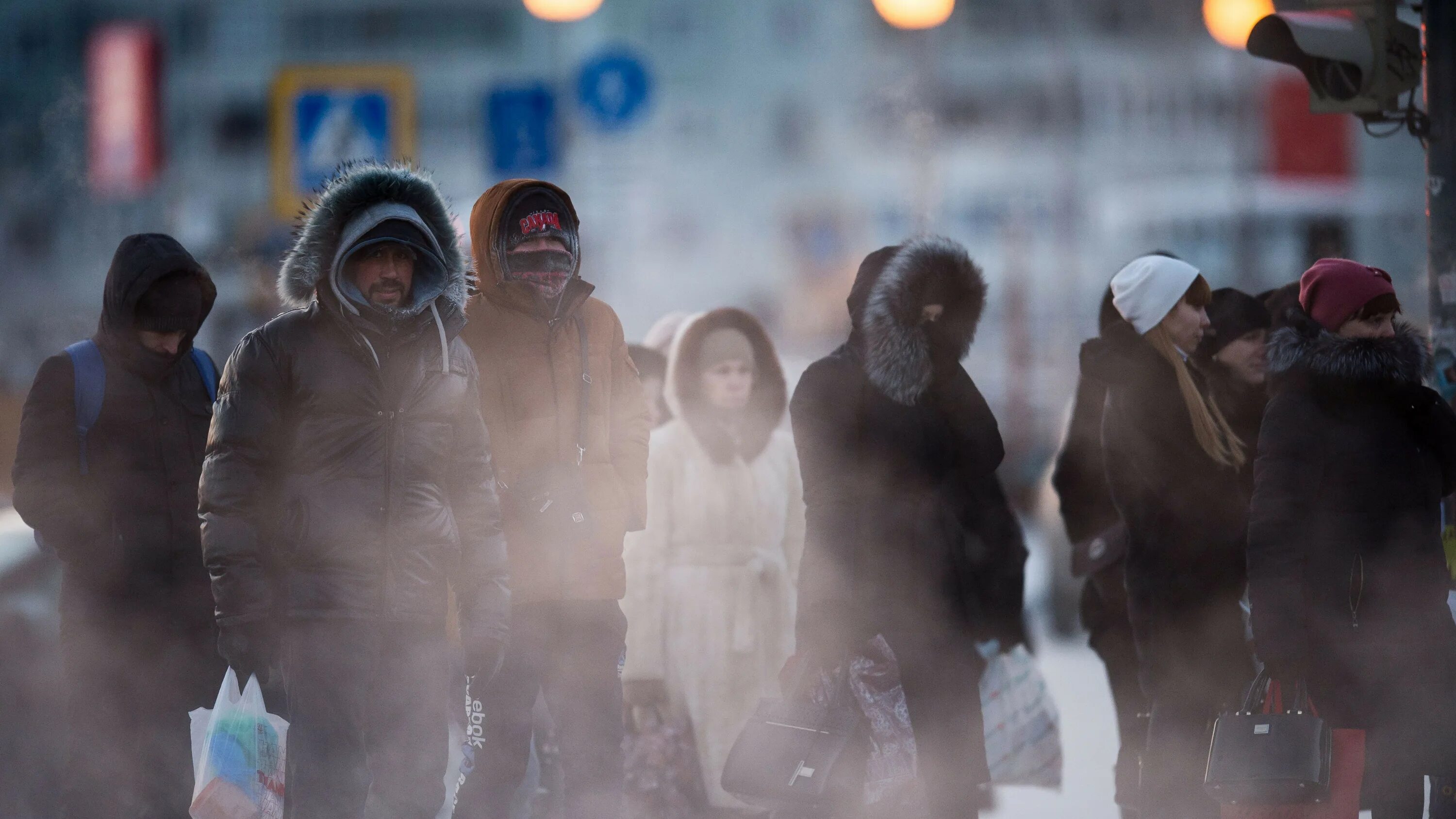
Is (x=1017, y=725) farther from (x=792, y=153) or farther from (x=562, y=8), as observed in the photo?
(x=792, y=153)

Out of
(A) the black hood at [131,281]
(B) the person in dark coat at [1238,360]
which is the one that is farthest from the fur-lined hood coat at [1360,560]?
(A) the black hood at [131,281]

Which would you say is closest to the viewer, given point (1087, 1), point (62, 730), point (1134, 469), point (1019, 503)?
point (1134, 469)

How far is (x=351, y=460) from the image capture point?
445cm

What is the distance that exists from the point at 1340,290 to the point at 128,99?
21.9 metres

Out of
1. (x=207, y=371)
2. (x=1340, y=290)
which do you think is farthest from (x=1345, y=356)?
(x=207, y=371)

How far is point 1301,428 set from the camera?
493 cm

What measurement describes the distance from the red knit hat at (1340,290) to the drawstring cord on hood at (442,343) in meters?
2.35

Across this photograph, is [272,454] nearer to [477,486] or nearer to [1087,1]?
[477,486]

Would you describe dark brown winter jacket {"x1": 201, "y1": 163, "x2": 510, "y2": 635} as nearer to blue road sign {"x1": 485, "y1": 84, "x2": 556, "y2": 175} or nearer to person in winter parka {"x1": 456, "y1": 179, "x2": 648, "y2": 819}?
person in winter parka {"x1": 456, "y1": 179, "x2": 648, "y2": 819}

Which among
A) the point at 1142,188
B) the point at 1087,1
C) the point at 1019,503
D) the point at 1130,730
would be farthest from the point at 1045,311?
the point at 1130,730

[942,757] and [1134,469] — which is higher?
[1134,469]

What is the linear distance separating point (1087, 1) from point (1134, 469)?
52.6m

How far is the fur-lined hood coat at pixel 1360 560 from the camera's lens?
15.9ft

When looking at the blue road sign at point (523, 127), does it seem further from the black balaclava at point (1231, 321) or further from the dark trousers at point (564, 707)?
the dark trousers at point (564, 707)
